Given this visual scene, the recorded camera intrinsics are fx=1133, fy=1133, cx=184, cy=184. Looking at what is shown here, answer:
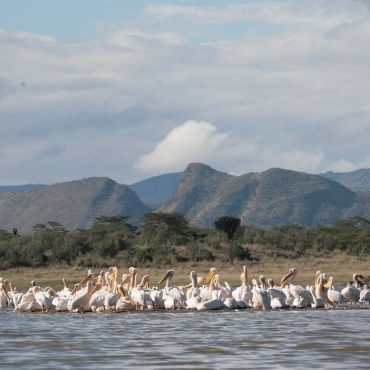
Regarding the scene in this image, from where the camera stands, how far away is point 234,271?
3691 centimetres

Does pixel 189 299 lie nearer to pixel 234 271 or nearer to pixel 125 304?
pixel 125 304

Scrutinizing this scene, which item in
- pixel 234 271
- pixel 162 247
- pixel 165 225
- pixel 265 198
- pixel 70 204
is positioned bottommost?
pixel 234 271

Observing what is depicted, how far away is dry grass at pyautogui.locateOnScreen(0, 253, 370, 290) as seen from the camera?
1355 inches

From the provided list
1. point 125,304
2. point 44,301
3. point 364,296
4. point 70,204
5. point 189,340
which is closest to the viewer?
point 189,340

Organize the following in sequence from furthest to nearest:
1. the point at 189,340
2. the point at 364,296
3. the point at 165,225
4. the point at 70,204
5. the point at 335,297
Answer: the point at 70,204, the point at 165,225, the point at 364,296, the point at 335,297, the point at 189,340

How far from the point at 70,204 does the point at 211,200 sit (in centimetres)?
1928

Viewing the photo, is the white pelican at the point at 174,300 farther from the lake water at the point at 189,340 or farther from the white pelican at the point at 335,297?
the white pelican at the point at 335,297

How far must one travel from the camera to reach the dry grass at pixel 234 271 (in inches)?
1355

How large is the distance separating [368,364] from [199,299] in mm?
10057

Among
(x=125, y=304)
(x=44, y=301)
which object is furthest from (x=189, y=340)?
(x=44, y=301)

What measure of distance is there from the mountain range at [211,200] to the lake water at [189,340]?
117762 mm

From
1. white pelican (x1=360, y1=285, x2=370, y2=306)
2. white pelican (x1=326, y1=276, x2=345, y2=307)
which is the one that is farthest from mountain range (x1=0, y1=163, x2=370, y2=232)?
white pelican (x1=326, y1=276, x2=345, y2=307)

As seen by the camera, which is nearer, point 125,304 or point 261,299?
point 261,299

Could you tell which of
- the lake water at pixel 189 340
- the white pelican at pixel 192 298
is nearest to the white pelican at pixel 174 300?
the white pelican at pixel 192 298
